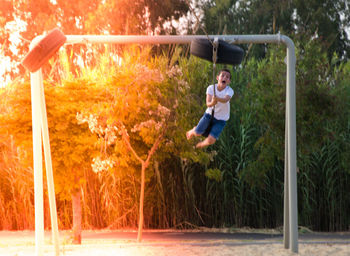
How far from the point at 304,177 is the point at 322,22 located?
8803 mm

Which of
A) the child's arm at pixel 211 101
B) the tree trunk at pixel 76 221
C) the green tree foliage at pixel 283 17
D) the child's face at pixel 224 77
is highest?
the green tree foliage at pixel 283 17

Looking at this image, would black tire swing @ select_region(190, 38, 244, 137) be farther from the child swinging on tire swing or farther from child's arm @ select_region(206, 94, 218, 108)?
child's arm @ select_region(206, 94, 218, 108)

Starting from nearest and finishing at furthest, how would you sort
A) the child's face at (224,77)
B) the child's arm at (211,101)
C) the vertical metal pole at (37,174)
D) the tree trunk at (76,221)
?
the child's arm at (211,101) → the child's face at (224,77) → the vertical metal pole at (37,174) → the tree trunk at (76,221)

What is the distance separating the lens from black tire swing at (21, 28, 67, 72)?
6.00m

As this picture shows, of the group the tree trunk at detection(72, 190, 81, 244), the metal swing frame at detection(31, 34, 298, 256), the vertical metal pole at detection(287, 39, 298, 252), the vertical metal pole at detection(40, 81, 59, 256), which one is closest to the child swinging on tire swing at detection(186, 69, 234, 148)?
the metal swing frame at detection(31, 34, 298, 256)

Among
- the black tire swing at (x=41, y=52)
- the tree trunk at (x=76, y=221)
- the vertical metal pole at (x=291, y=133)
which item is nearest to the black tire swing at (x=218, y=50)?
the vertical metal pole at (x=291, y=133)

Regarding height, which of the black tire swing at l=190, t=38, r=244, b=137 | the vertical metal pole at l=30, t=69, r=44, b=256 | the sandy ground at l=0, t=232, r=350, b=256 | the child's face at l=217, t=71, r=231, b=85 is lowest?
the sandy ground at l=0, t=232, r=350, b=256

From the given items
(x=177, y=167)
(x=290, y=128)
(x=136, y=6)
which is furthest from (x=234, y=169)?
(x=136, y=6)

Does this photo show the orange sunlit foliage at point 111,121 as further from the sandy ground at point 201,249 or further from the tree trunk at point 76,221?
the sandy ground at point 201,249

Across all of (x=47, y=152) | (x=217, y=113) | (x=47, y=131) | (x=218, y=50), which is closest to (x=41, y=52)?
(x=47, y=131)

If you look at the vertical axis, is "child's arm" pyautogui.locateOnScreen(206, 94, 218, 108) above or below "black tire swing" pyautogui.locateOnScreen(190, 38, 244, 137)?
below

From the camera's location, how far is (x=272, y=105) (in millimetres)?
8523

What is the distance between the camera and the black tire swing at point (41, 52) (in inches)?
236

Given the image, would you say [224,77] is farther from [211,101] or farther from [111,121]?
[111,121]
